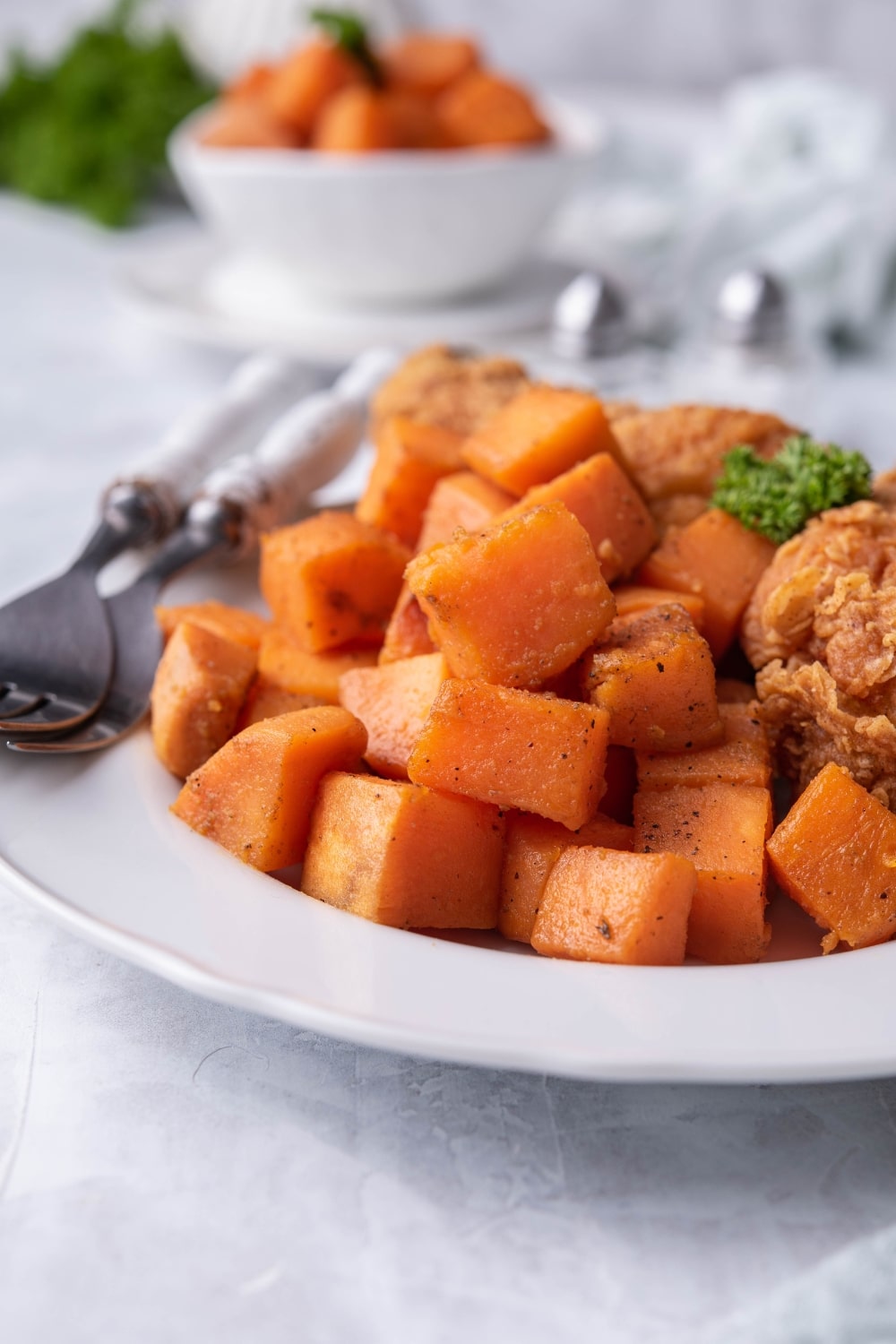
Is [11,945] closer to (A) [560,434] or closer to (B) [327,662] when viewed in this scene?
(B) [327,662]

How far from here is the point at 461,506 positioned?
248 cm

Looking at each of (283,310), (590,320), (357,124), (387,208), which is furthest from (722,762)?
(283,310)

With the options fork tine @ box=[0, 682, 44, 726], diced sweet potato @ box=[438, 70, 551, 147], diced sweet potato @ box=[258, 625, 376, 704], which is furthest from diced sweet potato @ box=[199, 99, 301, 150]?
fork tine @ box=[0, 682, 44, 726]

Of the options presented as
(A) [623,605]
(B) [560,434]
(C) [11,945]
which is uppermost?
(B) [560,434]

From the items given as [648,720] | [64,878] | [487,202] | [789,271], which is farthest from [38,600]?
[789,271]

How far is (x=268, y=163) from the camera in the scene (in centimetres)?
451

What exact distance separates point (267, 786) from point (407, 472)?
82cm

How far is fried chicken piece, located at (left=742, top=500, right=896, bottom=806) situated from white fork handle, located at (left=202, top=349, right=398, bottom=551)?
1.10 meters

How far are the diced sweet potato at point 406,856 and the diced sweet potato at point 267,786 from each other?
0.05m

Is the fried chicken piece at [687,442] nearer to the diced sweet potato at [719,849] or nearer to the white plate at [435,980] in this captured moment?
the diced sweet potato at [719,849]

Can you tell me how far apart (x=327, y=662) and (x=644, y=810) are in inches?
26.6

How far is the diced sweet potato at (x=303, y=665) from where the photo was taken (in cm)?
239

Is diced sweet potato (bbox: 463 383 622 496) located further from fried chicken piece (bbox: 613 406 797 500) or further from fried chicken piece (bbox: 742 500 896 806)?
fried chicken piece (bbox: 742 500 896 806)

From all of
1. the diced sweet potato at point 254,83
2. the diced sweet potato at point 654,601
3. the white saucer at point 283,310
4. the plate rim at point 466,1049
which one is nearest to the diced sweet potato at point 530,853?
the plate rim at point 466,1049
